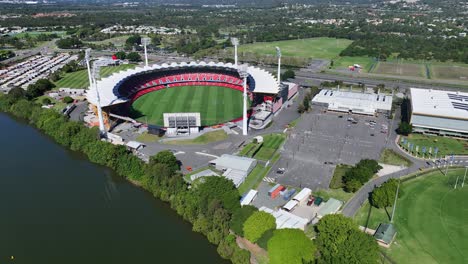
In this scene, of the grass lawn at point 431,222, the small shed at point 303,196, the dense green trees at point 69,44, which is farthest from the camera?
the dense green trees at point 69,44

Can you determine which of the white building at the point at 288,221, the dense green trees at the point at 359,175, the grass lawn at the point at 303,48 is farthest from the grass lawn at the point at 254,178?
the grass lawn at the point at 303,48

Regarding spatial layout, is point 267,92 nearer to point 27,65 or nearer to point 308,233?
point 308,233

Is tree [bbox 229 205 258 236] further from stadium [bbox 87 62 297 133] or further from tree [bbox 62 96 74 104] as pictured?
tree [bbox 62 96 74 104]

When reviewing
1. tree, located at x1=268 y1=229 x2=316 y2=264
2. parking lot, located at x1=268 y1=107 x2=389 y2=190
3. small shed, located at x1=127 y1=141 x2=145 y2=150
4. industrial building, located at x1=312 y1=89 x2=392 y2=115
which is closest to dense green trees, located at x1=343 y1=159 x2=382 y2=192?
parking lot, located at x1=268 y1=107 x2=389 y2=190

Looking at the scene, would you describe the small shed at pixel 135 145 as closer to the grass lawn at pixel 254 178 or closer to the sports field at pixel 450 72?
the grass lawn at pixel 254 178

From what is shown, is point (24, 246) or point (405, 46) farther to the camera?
point (405, 46)

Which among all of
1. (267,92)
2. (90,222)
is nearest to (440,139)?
(267,92)
